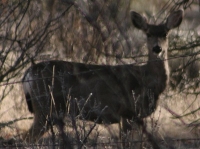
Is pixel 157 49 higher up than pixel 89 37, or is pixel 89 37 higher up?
pixel 89 37

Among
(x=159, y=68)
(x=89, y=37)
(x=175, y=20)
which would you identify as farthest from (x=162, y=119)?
(x=89, y=37)

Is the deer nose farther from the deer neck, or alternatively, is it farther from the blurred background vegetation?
the blurred background vegetation

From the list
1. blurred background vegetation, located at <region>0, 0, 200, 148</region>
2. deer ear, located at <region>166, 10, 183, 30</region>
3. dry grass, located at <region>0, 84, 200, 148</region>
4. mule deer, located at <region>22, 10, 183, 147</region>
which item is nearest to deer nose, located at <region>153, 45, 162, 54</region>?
mule deer, located at <region>22, 10, 183, 147</region>

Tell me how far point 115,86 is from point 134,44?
112 cm

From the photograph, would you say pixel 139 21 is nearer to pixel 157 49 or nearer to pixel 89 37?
pixel 157 49

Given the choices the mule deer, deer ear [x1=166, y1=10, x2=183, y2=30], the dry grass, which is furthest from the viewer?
deer ear [x1=166, y1=10, x2=183, y2=30]

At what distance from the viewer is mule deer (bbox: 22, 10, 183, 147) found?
9.12 metres

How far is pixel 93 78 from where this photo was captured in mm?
9727

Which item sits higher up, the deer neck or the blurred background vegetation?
the blurred background vegetation

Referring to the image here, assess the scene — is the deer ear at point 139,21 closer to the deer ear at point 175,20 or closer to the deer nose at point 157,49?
the deer ear at point 175,20

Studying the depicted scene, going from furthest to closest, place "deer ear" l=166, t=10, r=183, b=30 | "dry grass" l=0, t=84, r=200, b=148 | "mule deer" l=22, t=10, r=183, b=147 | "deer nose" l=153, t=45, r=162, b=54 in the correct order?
"deer ear" l=166, t=10, r=183, b=30 → "deer nose" l=153, t=45, r=162, b=54 → "dry grass" l=0, t=84, r=200, b=148 → "mule deer" l=22, t=10, r=183, b=147

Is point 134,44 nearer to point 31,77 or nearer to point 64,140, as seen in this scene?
point 31,77

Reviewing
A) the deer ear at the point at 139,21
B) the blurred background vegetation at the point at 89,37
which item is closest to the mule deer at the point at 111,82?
the deer ear at the point at 139,21

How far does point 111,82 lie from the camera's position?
9195 millimetres
